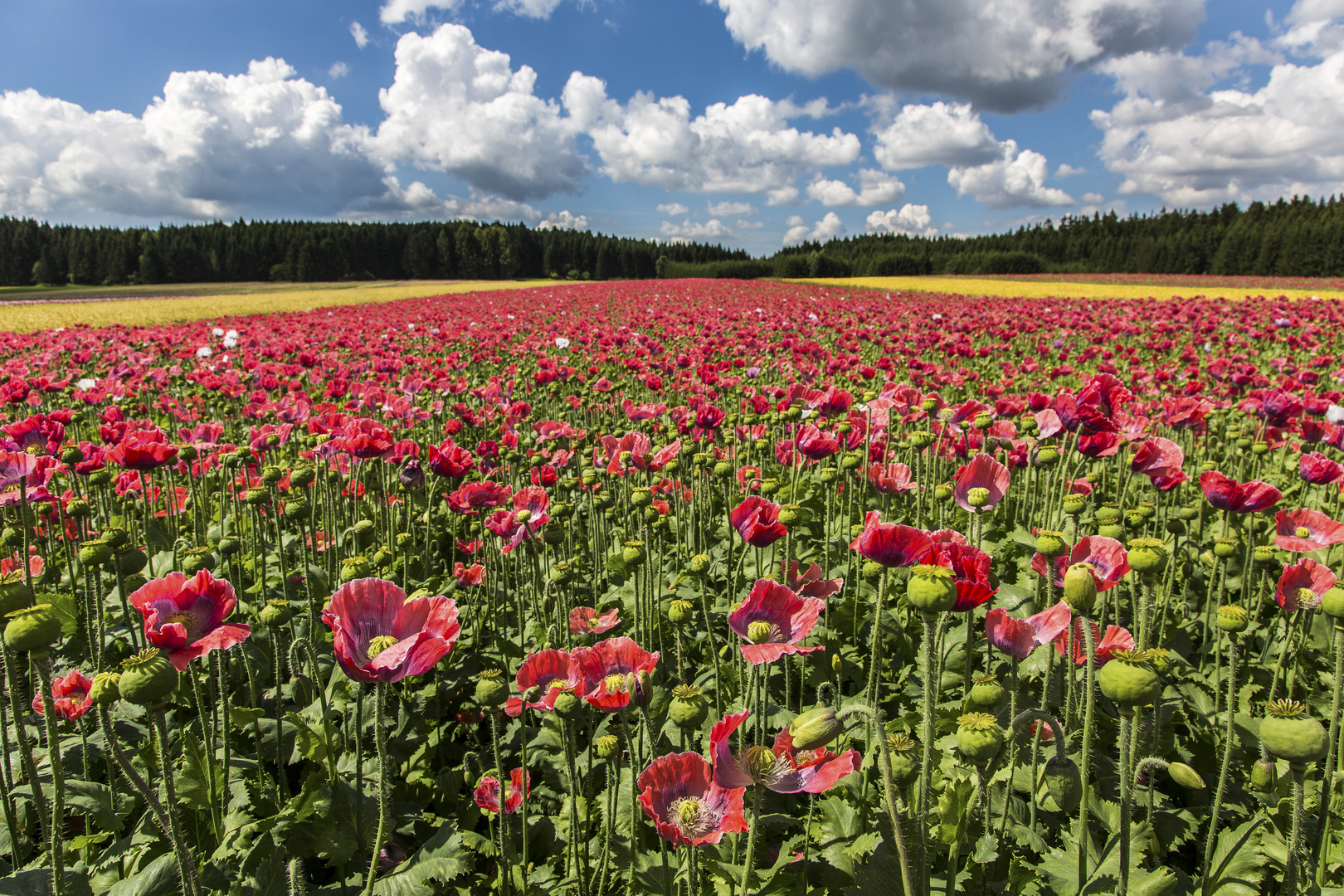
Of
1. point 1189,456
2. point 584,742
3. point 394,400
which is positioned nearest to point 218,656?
point 584,742

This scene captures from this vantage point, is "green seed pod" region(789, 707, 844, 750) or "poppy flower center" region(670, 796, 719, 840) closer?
"green seed pod" region(789, 707, 844, 750)

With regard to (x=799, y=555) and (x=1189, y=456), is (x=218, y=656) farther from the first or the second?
(x=1189, y=456)

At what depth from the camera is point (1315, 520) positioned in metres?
2.38

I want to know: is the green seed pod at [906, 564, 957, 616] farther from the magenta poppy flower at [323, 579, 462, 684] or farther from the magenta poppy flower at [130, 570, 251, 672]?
the magenta poppy flower at [130, 570, 251, 672]

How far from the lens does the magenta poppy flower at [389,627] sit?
4.39 feet

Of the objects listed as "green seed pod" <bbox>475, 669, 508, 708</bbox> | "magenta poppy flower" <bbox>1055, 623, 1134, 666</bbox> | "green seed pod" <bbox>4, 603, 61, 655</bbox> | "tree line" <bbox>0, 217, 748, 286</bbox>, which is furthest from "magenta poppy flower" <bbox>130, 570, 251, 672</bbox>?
"tree line" <bbox>0, 217, 748, 286</bbox>

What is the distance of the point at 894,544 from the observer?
1600mm

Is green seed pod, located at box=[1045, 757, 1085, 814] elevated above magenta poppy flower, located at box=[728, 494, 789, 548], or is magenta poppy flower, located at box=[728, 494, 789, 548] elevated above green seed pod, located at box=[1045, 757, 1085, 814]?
magenta poppy flower, located at box=[728, 494, 789, 548]

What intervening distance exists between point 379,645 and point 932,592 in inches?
46.9

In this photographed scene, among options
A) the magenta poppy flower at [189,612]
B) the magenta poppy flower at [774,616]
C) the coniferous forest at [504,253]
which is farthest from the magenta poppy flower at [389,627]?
the coniferous forest at [504,253]

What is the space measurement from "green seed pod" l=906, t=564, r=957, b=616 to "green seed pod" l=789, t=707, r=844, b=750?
0.92 ft

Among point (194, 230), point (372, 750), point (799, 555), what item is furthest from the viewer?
point (194, 230)

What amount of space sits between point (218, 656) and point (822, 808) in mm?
1882

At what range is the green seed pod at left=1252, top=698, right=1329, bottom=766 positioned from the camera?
3.97 feet
